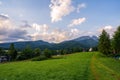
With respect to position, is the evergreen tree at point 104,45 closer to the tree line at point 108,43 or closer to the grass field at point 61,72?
the tree line at point 108,43

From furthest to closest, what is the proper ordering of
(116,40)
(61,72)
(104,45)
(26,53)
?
(26,53) < (104,45) < (116,40) < (61,72)

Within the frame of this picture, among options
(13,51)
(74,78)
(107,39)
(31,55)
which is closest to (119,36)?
(107,39)

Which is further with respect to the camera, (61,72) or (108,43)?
(108,43)

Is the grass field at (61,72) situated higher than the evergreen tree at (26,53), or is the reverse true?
the evergreen tree at (26,53)

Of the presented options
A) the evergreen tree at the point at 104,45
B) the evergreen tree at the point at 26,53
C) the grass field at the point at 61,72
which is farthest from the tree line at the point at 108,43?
the grass field at the point at 61,72

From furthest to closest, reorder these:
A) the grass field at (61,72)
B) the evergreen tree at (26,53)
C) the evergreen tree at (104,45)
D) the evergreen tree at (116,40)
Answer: the evergreen tree at (26,53) < the evergreen tree at (104,45) < the evergreen tree at (116,40) < the grass field at (61,72)

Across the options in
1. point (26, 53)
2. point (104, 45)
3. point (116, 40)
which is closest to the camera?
point (116, 40)

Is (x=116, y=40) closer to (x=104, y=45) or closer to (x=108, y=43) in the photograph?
(x=108, y=43)

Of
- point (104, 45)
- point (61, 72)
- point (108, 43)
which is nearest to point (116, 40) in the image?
point (108, 43)

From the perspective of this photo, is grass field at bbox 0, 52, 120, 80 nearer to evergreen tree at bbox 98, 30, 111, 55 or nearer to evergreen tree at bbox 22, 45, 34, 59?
evergreen tree at bbox 98, 30, 111, 55

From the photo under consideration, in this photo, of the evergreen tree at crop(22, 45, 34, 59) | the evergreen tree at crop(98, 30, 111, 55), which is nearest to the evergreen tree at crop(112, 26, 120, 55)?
the evergreen tree at crop(98, 30, 111, 55)

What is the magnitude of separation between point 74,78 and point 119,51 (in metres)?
101

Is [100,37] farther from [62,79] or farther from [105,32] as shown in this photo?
[62,79]

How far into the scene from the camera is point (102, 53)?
A: 13075 centimetres
